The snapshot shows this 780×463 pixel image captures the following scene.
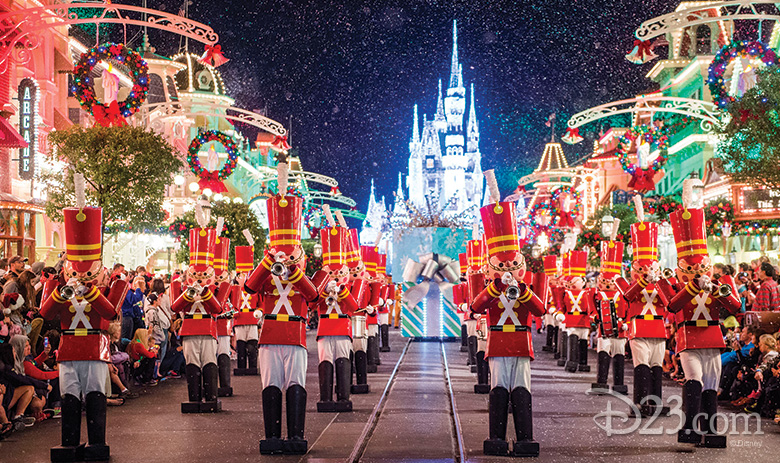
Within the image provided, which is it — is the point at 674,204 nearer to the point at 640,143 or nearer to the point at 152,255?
the point at 640,143

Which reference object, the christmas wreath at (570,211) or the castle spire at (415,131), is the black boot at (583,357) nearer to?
the christmas wreath at (570,211)

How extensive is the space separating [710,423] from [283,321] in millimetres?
4652

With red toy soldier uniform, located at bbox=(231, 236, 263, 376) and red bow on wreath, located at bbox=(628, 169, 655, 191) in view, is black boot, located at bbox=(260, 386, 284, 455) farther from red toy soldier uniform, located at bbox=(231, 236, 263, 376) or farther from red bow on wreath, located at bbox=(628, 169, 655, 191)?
red bow on wreath, located at bbox=(628, 169, 655, 191)

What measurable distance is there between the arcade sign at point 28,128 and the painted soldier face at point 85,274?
2063 cm

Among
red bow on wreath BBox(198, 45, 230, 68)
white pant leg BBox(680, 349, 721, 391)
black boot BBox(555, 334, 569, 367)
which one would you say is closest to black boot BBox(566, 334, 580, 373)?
black boot BBox(555, 334, 569, 367)

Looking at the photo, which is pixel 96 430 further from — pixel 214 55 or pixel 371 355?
pixel 214 55

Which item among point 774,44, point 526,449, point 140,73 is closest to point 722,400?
point 526,449

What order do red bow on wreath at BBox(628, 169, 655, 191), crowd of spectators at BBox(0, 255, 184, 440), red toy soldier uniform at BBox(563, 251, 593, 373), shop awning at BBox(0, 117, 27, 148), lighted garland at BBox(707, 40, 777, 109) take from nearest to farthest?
crowd of spectators at BBox(0, 255, 184, 440), lighted garland at BBox(707, 40, 777, 109), red toy soldier uniform at BBox(563, 251, 593, 373), shop awning at BBox(0, 117, 27, 148), red bow on wreath at BBox(628, 169, 655, 191)

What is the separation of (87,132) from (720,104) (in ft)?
Answer: 45.1

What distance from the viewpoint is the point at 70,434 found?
9352 mm

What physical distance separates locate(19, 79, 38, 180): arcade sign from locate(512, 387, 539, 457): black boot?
22.9 m

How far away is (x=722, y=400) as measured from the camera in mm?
14164

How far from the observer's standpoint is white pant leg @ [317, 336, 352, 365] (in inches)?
493

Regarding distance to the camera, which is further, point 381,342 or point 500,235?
point 381,342
